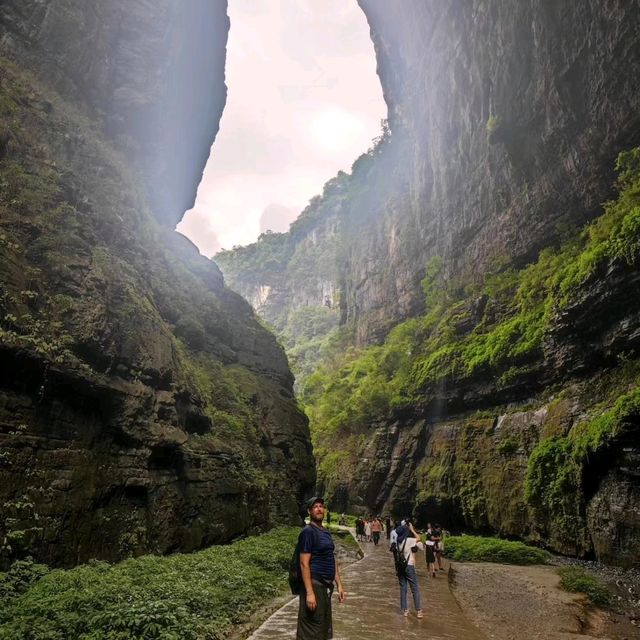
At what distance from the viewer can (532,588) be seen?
12.5 meters

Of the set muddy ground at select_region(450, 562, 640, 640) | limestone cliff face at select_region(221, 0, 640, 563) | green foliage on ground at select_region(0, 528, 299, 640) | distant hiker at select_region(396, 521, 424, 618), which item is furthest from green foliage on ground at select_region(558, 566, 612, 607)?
green foliage on ground at select_region(0, 528, 299, 640)

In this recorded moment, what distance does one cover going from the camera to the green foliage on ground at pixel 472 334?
20469mm

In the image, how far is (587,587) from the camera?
38.0ft

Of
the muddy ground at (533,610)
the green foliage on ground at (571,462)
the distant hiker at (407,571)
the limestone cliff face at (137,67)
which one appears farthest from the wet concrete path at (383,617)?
the limestone cliff face at (137,67)

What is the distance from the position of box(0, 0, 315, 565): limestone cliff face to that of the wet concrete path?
4604mm

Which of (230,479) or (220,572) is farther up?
(230,479)

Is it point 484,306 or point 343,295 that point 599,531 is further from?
point 343,295

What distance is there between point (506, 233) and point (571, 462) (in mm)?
19565

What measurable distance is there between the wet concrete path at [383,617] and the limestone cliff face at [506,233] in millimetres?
7434

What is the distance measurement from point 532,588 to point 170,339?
502 inches

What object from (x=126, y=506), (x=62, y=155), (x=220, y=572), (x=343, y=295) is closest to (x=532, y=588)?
(x=220, y=572)

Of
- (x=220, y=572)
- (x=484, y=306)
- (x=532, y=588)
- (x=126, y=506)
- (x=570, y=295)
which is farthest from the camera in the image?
(x=484, y=306)

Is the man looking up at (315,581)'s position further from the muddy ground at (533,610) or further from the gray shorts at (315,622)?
the muddy ground at (533,610)

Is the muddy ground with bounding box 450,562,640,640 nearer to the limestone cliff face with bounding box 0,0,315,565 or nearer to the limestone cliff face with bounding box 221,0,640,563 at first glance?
the limestone cliff face with bounding box 221,0,640,563
